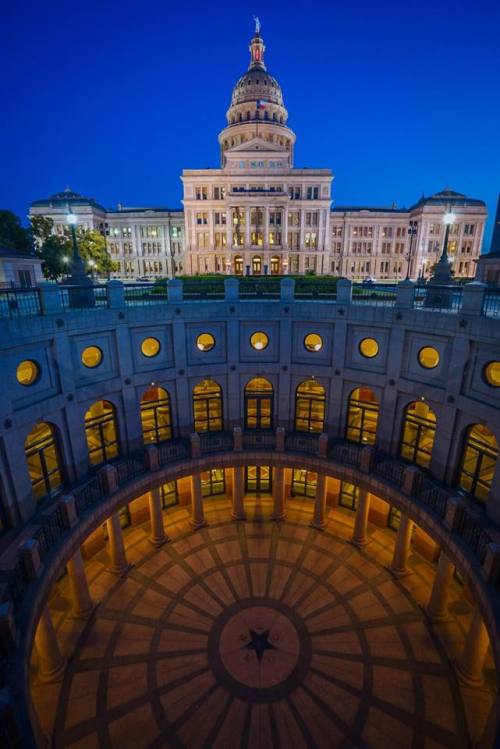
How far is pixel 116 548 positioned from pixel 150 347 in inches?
395

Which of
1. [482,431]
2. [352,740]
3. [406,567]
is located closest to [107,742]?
[352,740]

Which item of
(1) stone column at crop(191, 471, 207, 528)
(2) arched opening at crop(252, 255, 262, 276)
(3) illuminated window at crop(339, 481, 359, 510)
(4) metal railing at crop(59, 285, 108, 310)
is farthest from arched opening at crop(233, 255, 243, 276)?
(1) stone column at crop(191, 471, 207, 528)

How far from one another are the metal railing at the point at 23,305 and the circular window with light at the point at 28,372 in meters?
1.92

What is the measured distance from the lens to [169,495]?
22609 mm

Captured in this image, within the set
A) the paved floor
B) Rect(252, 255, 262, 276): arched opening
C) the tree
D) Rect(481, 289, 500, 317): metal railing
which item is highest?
the tree

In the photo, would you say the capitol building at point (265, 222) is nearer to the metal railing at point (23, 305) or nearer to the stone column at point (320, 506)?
the stone column at point (320, 506)

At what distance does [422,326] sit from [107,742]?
1903 centimetres

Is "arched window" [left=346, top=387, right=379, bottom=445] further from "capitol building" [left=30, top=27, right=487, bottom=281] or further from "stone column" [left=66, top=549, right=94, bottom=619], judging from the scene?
"capitol building" [left=30, top=27, right=487, bottom=281]

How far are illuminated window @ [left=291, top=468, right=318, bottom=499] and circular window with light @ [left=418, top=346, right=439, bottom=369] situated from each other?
33.0ft

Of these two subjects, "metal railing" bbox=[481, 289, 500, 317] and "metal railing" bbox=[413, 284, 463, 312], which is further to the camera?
"metal railing" bbox=[413, 284, 463, 312]

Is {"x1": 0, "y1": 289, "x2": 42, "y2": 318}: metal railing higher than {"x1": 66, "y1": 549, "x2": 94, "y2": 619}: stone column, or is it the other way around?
{"x1": 0, "y1": 289, "x2": 42, "y2": 318}: metal railing

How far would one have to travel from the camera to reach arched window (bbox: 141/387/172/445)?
20.1 m

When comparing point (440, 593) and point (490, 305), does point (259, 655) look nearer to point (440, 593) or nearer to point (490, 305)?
point (440, 593)

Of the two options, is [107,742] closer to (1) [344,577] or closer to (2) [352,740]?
(2) [352,740]
